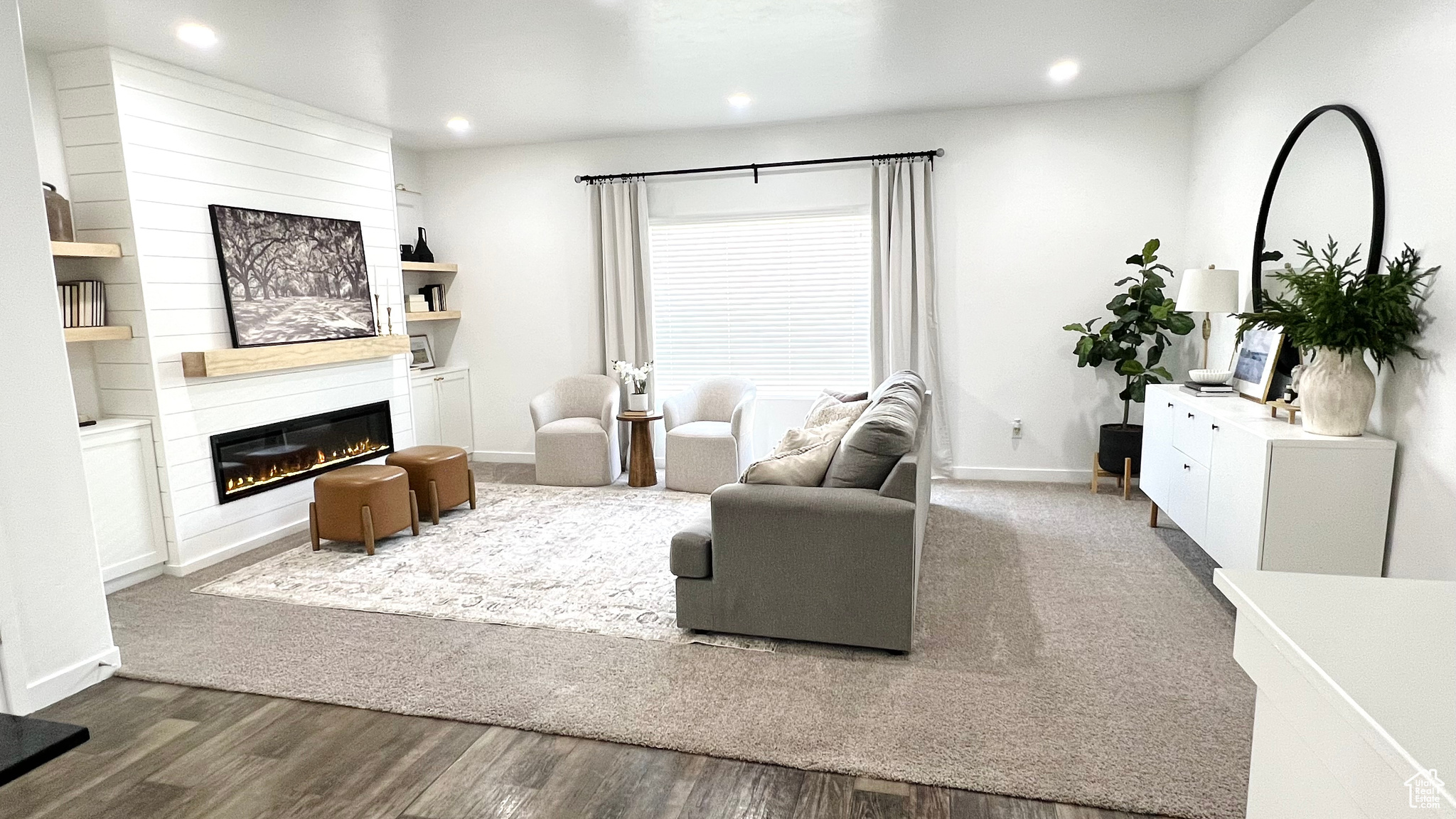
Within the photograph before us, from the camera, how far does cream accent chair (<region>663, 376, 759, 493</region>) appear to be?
18.5 ft

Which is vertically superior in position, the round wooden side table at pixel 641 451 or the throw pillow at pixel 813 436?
the throw pillow at pixel 813 436

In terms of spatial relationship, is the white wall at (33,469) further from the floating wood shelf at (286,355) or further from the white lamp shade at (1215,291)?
the white lamp shade at (1215,291)

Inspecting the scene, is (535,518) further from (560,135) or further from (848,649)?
(560,135)

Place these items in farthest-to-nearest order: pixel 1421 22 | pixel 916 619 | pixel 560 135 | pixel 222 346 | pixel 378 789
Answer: pixel 560 135, pixel 222 346, pixel 916 619, pixel 1421 22, pixel 378 789

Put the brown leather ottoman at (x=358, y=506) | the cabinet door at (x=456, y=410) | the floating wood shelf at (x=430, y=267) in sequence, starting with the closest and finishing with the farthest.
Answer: the brown leather ottoman at (x=358, y=506), the floating wood shelf at (x=430, y=267), the cabinet door at (x=456, y=410)

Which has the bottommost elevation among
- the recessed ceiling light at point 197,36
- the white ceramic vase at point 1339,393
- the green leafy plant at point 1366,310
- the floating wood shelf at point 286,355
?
the white ceramic vase at point 1339,393

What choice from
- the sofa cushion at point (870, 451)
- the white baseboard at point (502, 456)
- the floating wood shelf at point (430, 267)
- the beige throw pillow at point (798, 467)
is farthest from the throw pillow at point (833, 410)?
the floating wood shelf at point (430, 267)

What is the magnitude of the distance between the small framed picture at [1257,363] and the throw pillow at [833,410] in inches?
74.4

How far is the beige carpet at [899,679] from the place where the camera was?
2.34 metres

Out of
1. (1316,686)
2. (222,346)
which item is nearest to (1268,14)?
(1316,686)

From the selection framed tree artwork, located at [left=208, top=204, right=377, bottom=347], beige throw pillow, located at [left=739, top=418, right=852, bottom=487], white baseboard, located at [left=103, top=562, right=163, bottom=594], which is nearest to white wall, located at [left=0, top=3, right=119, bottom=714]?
white baseboard, located at [left=103, top=562, right=163, bottom=594]

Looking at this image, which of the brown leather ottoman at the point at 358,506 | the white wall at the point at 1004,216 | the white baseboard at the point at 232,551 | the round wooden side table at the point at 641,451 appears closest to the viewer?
the white baseboard at the point at 232,551

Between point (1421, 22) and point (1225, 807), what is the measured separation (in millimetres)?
2803

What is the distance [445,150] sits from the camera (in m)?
6.74
